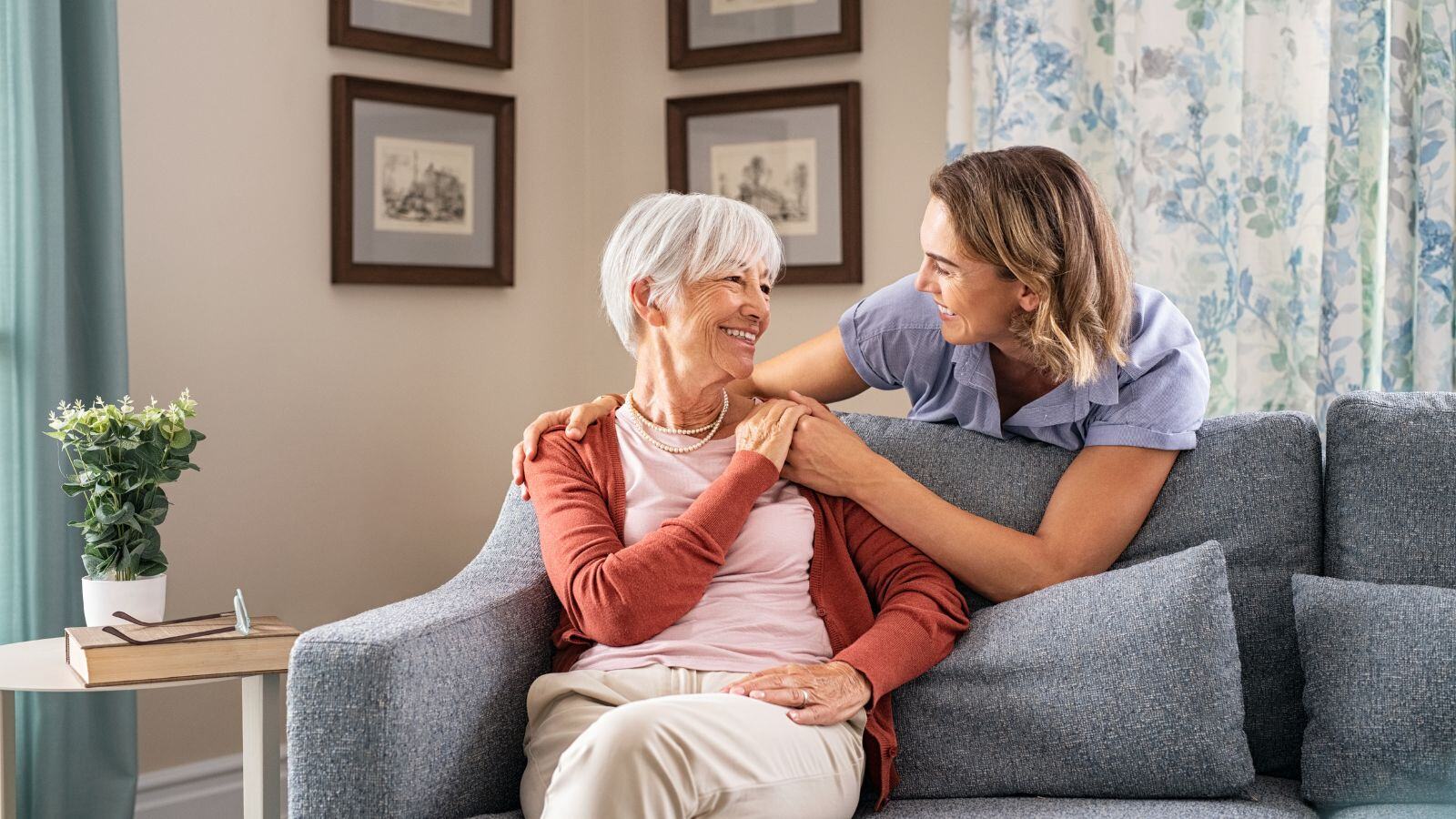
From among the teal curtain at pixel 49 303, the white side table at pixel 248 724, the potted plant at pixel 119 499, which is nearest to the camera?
the white side table at pixel 248 724

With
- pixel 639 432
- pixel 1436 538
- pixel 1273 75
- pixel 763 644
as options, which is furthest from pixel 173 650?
pixel 1273 75

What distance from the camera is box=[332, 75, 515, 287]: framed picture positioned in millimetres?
2914

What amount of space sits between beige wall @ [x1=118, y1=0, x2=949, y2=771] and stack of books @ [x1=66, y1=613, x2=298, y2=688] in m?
0.73

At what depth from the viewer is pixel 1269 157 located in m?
2.61

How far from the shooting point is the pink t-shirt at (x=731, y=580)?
5.50 feet

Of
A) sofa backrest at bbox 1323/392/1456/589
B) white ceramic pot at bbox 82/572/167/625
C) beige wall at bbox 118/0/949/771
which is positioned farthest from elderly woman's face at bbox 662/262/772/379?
beige wall at bbox 118/0/949/771

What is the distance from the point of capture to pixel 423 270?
10.0 feet

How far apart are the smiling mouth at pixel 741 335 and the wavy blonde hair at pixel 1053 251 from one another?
0.33 meters

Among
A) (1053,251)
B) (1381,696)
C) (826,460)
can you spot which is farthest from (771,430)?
(1381,696)

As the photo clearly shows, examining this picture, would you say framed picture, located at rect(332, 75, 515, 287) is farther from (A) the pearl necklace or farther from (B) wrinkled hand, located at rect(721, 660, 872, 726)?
(B) wrinkled hand, located at rect(721, 660, 872, 726)

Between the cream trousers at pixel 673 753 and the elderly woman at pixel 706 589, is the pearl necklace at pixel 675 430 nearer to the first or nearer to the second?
the elderly woman at pixel 706 589

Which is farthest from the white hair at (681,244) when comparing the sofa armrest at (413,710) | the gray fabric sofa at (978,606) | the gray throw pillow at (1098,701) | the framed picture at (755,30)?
the framed picture at (755,30)

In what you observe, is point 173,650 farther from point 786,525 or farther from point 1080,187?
point 1080,187

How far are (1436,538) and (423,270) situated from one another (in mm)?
2206
